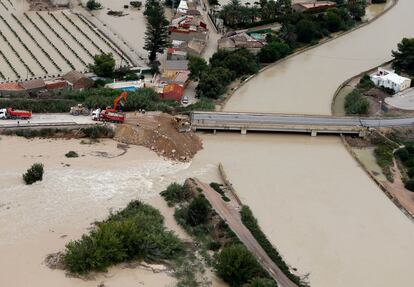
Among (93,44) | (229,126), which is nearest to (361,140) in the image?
(229,126)

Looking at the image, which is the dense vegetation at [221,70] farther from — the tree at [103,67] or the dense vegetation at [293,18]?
the dense vegetation at [293,18]

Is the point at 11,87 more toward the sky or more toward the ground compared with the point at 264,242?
more toward the sky

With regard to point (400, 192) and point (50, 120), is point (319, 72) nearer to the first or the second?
point (400, 192)

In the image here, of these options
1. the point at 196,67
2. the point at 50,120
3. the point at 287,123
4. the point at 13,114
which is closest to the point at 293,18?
the point at 196,67

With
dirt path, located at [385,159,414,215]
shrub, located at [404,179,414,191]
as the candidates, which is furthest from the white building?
shrub, located at [404,179,414,191]

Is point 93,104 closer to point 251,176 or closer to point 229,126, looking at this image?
point 229,126

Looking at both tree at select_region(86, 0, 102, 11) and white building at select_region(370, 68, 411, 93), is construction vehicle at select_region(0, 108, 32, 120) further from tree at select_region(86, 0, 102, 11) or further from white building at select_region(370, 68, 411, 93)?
white building at select_region(370, 68, 411, 93)
